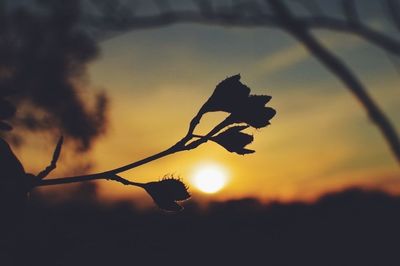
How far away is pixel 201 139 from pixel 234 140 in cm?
10

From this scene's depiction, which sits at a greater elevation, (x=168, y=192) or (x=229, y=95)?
(x=229, y=95)

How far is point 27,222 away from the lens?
103 cm

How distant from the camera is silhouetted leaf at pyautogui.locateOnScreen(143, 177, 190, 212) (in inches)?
47.1

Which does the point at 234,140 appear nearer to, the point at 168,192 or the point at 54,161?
the point at 168,192

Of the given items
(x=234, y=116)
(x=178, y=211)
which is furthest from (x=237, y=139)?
(x=178, y=211)

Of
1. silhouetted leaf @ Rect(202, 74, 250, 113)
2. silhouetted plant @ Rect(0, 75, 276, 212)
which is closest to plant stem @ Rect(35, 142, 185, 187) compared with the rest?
silhouetted plant @ Rect(0, 75, 276, 212)

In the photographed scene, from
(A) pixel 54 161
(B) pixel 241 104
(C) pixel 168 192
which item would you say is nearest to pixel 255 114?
(B) pixel 241 104

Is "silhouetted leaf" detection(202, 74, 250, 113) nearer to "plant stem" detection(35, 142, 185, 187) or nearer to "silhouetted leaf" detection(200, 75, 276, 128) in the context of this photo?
"silhouetted leaf" detection(200, 75, 276, 128)

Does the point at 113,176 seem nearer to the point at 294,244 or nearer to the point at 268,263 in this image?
the point at 268,263

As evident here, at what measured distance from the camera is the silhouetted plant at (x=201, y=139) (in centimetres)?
104

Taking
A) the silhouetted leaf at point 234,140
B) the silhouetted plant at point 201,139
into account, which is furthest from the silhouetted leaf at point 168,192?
the silhouetted leaf at point 234,140

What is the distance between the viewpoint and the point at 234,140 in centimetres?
121

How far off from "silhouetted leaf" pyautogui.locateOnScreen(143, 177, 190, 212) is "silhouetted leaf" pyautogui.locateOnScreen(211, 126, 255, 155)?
0.13 meters

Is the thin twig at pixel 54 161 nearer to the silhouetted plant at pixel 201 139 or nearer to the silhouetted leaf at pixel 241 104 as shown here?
the silhouetted plant at pixel 201 139
